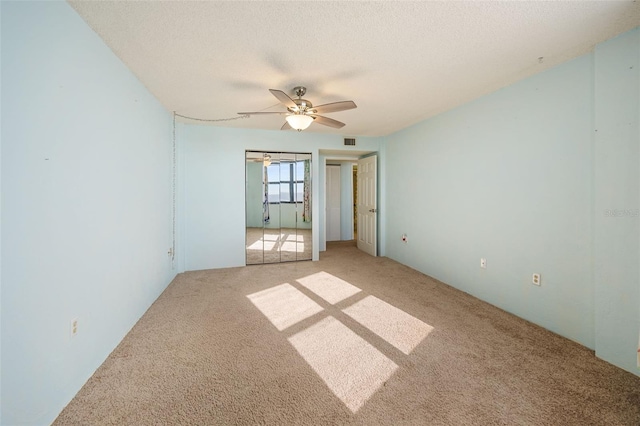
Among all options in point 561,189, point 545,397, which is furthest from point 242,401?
point 561,189

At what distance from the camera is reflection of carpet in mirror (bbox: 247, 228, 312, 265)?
4.61 m

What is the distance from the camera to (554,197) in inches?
92.1

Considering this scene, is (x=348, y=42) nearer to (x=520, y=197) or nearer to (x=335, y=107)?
(x=335, y=107)

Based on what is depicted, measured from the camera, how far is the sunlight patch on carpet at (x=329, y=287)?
3.19 meters

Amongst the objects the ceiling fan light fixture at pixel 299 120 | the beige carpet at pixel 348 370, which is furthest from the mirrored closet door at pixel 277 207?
the ceiling fan light fixture at pixel 299 120

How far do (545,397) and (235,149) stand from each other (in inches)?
A: 179

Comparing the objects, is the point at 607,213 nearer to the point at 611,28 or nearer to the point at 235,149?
the point at 611,28

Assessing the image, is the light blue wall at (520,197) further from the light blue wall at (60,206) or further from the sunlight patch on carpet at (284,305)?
the light blue wall at (60,206)

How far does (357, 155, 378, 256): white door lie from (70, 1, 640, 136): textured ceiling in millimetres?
2372

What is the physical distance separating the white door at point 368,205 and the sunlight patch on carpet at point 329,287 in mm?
→ 1701

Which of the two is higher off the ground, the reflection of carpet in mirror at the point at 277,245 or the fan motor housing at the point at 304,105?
the fan motor housing at the point at 304,105

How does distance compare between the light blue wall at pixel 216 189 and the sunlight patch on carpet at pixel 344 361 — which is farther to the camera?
the light blue wall at pixel 216 189

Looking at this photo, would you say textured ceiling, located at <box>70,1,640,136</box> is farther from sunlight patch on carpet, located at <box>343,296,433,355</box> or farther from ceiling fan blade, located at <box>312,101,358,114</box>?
sunlight patch on carpet, located at <box>343,296,433,355</box>

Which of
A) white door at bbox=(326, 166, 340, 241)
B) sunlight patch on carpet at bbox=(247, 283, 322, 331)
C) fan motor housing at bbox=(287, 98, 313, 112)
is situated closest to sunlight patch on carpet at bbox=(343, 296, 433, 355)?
sunlight patch on carpet at bbox=(247, 283, 322, 331)
